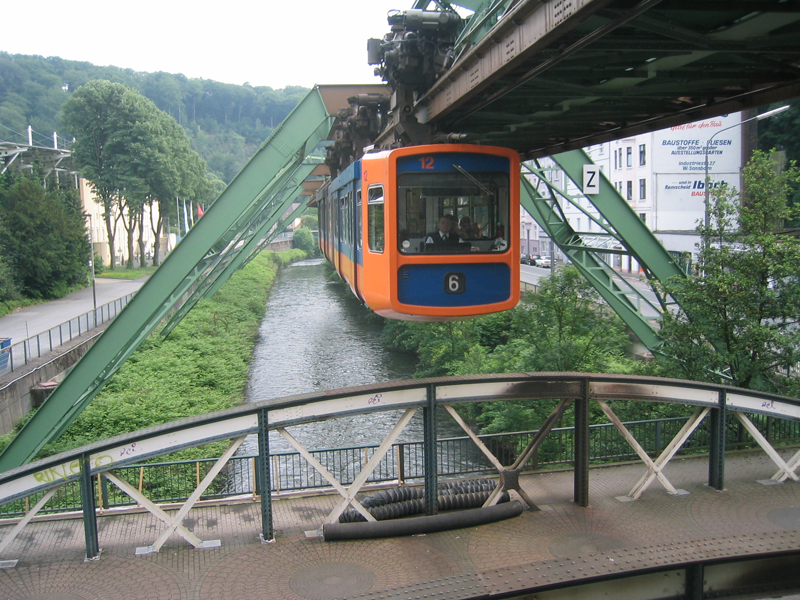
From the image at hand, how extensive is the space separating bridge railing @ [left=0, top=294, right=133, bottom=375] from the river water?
5621 millimetres

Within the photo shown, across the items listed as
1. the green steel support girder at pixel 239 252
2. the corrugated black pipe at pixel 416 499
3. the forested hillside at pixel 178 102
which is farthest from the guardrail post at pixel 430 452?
the forested hillside at pixel 178 102

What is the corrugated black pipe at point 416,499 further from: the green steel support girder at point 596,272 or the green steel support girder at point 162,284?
the green steel support girder at point 596,272

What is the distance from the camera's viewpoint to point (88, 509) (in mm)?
5586

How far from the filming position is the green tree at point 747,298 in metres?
9.99

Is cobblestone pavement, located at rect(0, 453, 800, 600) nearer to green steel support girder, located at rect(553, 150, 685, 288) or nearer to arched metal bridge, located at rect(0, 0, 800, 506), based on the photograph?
arched metal bridge, located at rect(0, 0, 800, 506)

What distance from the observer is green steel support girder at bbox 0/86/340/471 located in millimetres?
11141

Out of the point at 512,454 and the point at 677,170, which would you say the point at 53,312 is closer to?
the point at 512,454

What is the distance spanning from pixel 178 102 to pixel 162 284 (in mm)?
129362

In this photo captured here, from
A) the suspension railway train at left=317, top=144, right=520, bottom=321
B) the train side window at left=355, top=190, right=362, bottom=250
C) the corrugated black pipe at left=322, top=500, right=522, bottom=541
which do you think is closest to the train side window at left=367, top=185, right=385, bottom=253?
the suspension railway train at left=317, top=144, right=520, bottom=321

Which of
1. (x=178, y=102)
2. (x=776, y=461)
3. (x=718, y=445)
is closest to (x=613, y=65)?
(x=718, y=445)

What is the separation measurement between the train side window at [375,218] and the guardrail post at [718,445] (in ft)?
13.5

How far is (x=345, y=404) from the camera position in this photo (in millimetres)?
5895

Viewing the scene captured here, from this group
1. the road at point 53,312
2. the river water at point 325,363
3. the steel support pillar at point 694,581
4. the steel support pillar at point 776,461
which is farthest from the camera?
the road at point 53,312

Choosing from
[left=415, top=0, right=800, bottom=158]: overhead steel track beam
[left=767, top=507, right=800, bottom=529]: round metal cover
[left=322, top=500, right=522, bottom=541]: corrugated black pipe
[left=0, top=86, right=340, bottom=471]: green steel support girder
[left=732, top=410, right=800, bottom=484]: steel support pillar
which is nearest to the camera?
[left=415, top=0, right=800, bottom=158]: overhead steel track beam
